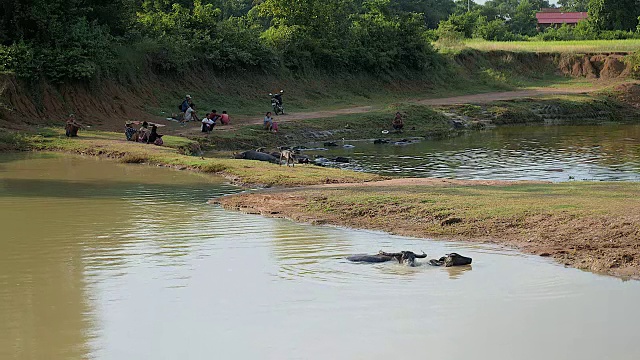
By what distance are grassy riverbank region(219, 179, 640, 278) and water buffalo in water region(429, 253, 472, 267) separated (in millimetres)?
1329

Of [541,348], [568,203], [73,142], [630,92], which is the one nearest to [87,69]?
[73,142]

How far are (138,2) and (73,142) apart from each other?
1979 cm

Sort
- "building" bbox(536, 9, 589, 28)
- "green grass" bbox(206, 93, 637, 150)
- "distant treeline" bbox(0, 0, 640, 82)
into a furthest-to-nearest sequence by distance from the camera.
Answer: "building" bbox(536, 9, 589, 28), "distant treeline" bbox(0, 0, 640, 82), "green grass" bbox(206, 93, 637, 150)

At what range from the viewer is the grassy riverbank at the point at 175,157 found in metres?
20.6

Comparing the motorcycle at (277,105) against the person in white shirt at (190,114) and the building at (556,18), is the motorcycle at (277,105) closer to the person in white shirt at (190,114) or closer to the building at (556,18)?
the person in white shirt at (190,114)

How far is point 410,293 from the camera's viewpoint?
10.7 metres

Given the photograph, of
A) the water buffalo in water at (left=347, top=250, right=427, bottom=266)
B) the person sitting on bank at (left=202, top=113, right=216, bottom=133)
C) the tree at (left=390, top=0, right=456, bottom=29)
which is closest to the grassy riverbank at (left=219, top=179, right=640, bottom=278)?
the water buffalo in water at (left=347, top=250, right=427, bottom=266)

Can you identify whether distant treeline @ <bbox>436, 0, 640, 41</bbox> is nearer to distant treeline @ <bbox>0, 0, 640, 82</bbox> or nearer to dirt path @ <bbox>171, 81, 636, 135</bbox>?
distant treeline @ <bbox>0, 0, 640, 82</bbox>

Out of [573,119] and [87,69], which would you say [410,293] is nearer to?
[87,69]

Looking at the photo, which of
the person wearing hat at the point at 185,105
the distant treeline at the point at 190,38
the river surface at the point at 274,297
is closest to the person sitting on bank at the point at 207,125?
the person wearing hat at the point at 185,105

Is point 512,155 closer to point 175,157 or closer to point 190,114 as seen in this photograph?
point 175,157

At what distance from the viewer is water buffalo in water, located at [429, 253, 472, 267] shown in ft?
38.9

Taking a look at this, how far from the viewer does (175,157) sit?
24.4 meters

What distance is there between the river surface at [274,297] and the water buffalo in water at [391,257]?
6.0 inches
